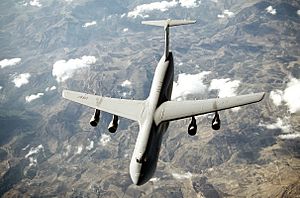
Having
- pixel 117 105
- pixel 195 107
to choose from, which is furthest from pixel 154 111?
pixel 117 105

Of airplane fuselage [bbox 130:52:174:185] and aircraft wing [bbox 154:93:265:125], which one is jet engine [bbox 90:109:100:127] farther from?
aircraft wing [bbox 154:93:265:125]

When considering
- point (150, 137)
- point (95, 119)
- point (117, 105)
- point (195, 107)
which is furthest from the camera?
point (95, 119)

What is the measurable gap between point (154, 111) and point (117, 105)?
23.2ft

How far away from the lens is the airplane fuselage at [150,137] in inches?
1544

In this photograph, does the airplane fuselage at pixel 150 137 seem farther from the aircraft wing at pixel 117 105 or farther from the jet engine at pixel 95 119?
the jet engine at pixel 95 119

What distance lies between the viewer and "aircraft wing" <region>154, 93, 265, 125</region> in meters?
47.2

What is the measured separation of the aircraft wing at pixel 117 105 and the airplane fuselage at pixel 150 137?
1463 mm

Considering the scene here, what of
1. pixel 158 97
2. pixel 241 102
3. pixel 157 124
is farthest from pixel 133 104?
pixel 241 102

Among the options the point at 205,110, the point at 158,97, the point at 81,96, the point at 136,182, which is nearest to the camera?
the point at 136,182

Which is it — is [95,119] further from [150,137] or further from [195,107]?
[195,107]

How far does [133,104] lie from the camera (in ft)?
173

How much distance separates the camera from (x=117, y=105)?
52969mm

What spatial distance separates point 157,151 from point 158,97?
35.9ft

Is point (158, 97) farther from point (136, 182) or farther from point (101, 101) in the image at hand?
point (136, 182)
